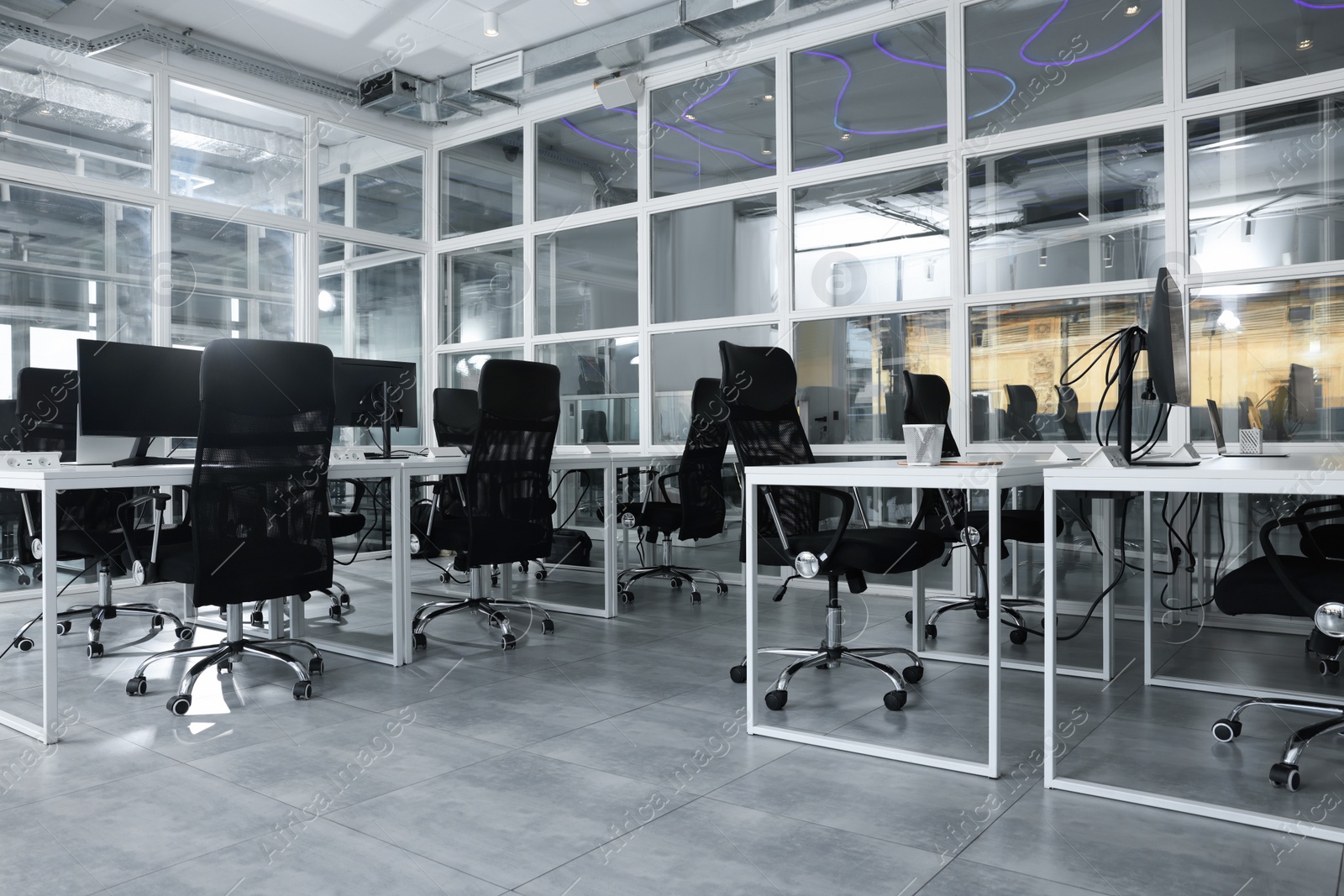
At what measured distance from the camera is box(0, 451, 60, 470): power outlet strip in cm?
299

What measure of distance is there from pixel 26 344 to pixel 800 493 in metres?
4.70

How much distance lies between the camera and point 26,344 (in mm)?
5328

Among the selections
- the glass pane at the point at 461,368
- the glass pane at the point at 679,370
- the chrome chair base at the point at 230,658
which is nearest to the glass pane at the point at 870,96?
the glass pane at the point at 679,370

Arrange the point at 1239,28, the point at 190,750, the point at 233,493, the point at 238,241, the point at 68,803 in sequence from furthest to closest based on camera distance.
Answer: the point at 238,241 → the point at 1239,28 → the point at 233,493 → the point at 190,750 → the point at 68,803

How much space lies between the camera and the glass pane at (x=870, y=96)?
5.25 metres

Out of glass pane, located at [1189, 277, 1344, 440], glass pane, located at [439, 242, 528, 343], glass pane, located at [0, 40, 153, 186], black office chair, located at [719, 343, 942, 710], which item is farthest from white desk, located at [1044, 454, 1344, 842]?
glass pane, located at [0, 40, 153, 186]

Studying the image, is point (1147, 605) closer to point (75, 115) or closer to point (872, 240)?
point (872, 240)

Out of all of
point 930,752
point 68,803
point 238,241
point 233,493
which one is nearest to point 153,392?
point 233,493

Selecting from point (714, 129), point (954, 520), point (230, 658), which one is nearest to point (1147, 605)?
point (954, 520)

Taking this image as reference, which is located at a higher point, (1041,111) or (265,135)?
(265,135)

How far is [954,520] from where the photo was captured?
402cm

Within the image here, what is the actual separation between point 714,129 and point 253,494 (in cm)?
416

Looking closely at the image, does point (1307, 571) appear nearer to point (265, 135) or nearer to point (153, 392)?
point (153, 392)

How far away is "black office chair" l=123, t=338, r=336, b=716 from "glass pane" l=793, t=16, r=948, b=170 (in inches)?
143
